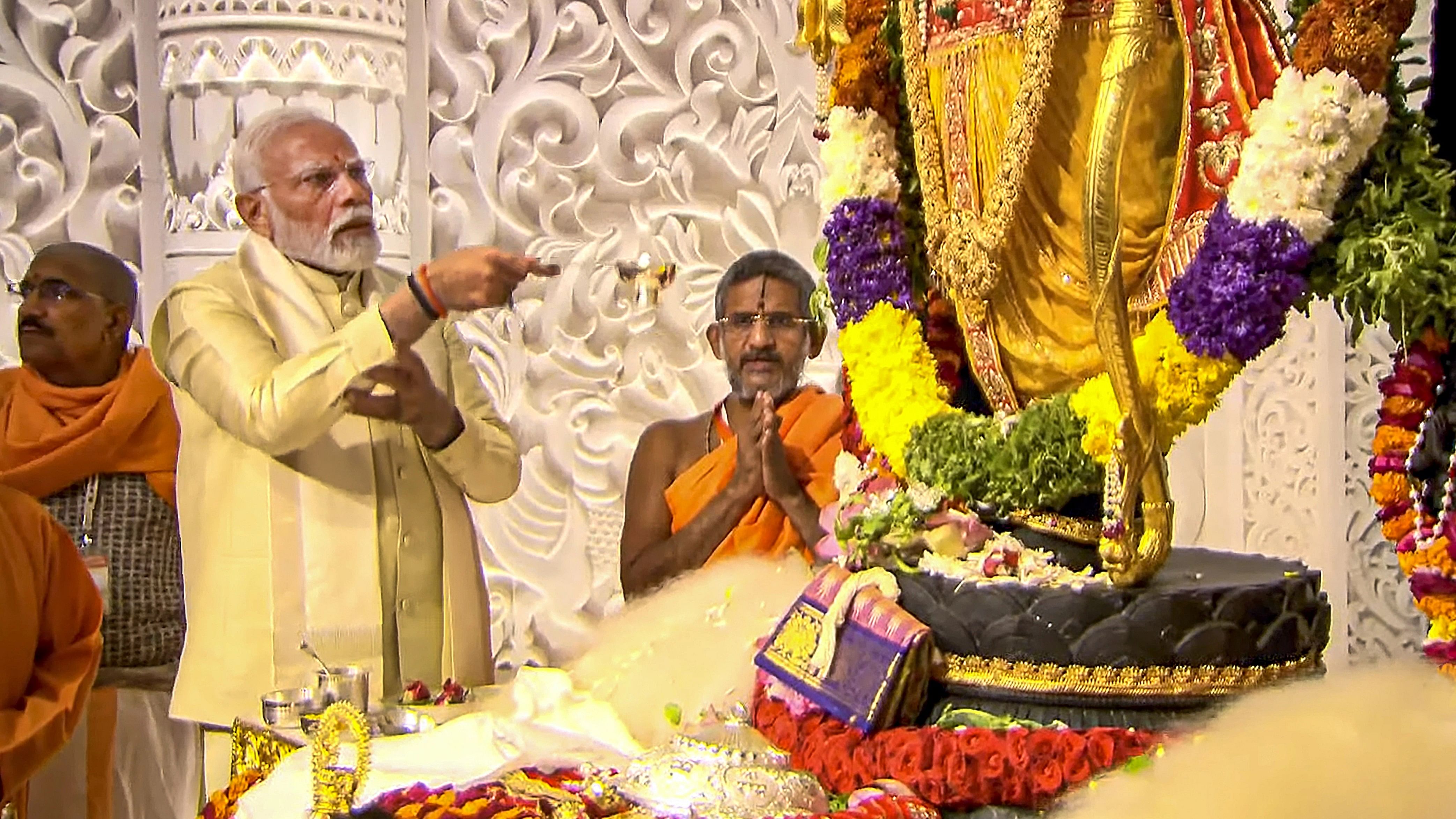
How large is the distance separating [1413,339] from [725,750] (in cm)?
122

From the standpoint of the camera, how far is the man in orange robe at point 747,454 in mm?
3920

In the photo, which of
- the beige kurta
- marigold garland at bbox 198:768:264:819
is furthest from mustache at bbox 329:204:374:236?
marigold garland at bbox 198:768:264:819

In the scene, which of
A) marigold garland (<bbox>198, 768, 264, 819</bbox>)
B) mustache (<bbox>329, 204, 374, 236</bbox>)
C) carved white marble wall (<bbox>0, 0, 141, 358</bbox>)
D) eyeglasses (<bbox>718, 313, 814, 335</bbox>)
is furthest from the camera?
carved white marble wall (<bbox>0, 0, 141, 358</bbox>)

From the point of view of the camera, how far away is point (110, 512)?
441 centimetres

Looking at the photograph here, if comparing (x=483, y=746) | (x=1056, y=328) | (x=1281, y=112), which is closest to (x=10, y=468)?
(x=483, y=746)

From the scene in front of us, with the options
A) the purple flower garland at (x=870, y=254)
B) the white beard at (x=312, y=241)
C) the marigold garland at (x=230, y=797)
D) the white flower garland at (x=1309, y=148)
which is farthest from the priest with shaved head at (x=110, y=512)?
the white flower garland at (x=1309, y=148)

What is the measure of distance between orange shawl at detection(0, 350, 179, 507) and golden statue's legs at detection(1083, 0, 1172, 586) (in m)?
2.67

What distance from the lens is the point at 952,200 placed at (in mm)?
3121

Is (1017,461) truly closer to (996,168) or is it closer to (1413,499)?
(996,168)

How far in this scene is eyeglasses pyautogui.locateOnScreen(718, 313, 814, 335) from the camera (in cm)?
413

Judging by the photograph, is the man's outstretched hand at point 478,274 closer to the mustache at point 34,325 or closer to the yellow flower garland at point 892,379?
the yellow flower garland at point 892,379

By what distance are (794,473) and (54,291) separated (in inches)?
82.7

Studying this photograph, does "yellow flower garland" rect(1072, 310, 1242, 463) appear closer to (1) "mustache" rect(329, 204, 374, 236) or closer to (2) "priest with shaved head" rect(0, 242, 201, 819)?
(1) "mustache" rect(329, 204, 374, 236)

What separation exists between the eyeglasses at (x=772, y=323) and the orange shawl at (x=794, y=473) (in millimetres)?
150
